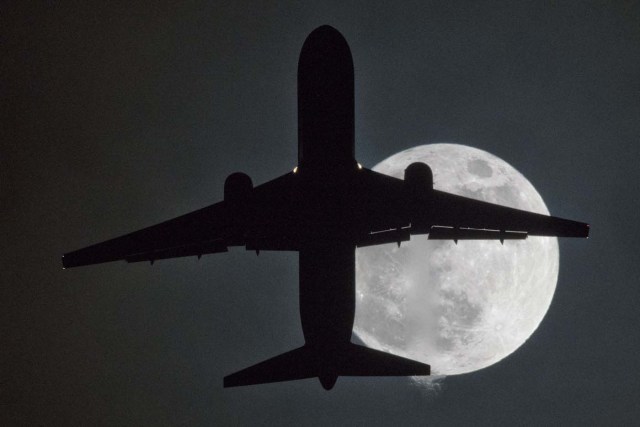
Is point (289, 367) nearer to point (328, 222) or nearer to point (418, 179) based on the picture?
point (328, 222)

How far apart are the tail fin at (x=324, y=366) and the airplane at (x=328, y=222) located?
51mm

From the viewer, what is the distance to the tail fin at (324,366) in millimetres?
30984

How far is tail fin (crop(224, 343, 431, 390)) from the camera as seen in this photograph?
31.0 metres

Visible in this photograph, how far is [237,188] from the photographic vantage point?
2817 cm

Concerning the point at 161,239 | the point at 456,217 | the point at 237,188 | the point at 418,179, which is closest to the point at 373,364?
the point at 456,217

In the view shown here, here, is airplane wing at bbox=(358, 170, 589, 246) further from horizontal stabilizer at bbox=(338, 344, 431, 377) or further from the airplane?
horizontal stabilizer at bbox=(338, 344, 431, 377)

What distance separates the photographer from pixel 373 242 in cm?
3173

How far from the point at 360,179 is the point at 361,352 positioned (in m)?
8.33

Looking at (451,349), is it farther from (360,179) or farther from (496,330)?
(360,179)

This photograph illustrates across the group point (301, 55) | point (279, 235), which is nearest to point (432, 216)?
point (279, 235)

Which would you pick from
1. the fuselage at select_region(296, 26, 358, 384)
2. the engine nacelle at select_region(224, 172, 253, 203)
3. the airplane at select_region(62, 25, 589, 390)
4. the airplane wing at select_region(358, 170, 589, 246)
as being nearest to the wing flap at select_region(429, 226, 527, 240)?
the airplane at select_region(62, 25, 589, 390)

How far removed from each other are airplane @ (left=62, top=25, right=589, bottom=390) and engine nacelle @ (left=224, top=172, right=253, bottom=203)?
9 centimetres

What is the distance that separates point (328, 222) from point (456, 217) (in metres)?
5.76

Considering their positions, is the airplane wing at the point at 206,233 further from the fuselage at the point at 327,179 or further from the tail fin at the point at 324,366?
the tail fin at the point at 324,366
